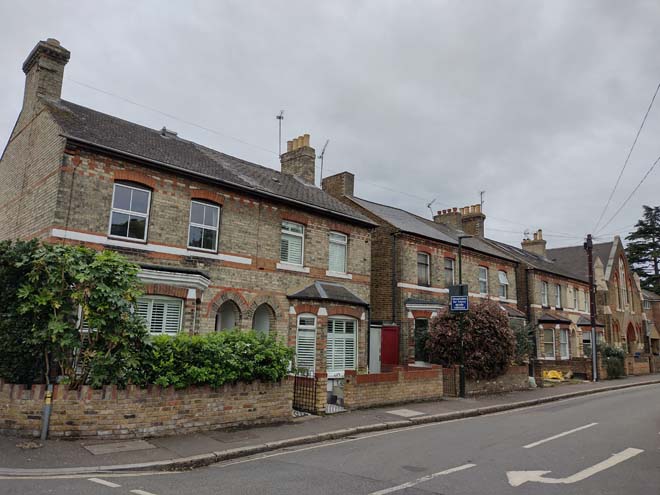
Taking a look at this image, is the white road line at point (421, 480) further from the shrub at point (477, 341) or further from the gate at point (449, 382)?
the shrub at point (477, 341)

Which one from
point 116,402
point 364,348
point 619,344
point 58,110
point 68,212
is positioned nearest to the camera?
point 116,402

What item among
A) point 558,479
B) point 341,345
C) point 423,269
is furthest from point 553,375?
point 558,479

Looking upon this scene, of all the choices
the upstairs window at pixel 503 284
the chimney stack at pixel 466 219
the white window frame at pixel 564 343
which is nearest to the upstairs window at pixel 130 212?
the upstairs window at pixel 503 284

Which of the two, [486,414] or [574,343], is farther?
[574,343]

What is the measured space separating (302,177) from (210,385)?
14663 mm

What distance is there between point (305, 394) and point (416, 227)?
14.3 meters

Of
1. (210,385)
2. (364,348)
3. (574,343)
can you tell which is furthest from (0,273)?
(574,343)

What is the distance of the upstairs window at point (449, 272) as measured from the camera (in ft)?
83.9

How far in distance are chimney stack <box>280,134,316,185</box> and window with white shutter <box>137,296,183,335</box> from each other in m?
11.1

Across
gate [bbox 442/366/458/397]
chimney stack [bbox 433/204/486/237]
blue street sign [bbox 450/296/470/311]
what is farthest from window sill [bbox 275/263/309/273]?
chimney stack [bbox 433/204/486/237]

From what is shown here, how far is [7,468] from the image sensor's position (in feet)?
24.9

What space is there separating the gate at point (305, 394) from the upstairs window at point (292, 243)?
5.01 m

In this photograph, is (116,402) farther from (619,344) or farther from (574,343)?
(619,344)

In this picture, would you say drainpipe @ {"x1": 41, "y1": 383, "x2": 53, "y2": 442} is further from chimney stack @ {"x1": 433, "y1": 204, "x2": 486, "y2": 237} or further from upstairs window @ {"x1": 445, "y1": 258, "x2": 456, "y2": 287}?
chimney stack @ {"x1": 433, "y1": 204, "x2": 486, "y2": 237}
